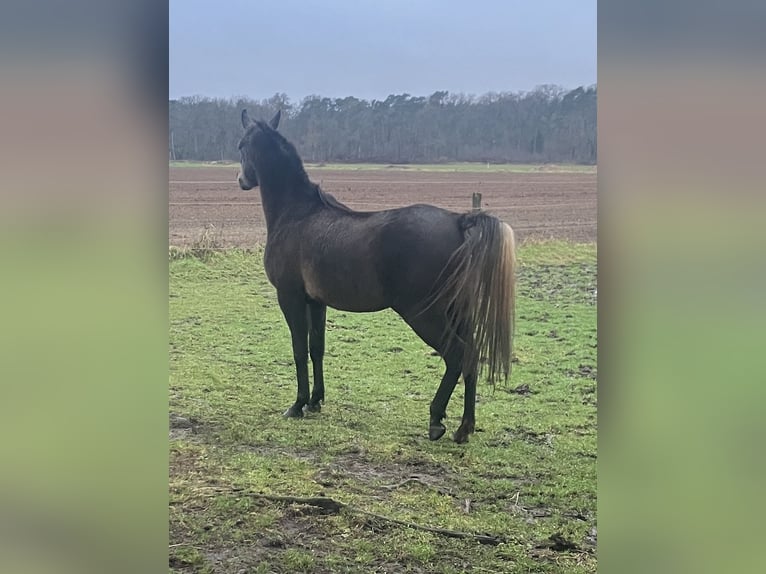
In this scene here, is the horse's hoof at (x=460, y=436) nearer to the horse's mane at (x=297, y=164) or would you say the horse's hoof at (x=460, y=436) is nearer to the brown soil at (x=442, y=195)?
the brown soil at (x=442, y=195)

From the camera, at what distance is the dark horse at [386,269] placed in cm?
234

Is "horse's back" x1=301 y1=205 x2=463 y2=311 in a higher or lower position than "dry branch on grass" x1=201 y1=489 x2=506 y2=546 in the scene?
higher

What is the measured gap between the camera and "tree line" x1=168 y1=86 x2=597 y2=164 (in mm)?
2322

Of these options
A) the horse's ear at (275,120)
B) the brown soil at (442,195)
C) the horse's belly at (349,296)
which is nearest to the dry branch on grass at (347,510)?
the horse's belly at (349,296)

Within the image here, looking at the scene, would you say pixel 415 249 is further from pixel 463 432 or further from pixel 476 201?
pixel 463 432

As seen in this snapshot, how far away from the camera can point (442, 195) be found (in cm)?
239

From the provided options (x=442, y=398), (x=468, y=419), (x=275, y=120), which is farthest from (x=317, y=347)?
(x=275, y=120)
